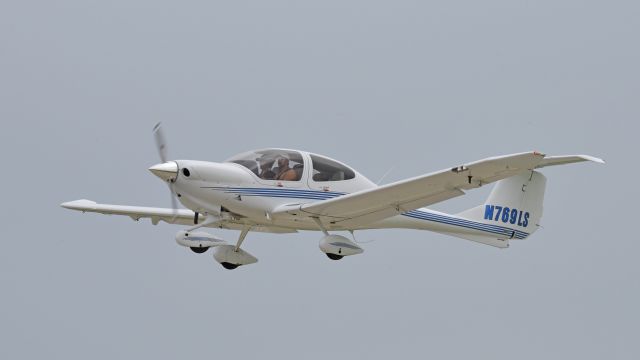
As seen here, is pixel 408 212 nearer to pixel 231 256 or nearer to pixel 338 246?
pixel 338 246

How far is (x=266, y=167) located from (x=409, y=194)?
111 inches

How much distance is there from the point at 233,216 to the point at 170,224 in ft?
13.0

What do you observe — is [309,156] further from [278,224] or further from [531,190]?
[531,190]

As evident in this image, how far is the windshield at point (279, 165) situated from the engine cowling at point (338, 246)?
139 centimetres

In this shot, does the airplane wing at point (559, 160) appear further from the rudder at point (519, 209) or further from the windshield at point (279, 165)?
the rudder at point (519, 209)

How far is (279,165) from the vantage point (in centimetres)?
2044

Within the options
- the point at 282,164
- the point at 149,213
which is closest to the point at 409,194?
the point at 282,164

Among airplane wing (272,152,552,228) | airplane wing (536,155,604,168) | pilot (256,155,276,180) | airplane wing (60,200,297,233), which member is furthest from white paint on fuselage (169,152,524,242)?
airplane wing (536,155,604,168)

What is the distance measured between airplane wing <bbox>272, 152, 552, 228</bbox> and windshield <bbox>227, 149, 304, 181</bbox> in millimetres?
591

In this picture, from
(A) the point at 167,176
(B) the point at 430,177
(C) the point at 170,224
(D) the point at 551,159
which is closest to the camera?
(D) the point at 551,159

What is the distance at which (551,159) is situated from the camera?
55.1ft

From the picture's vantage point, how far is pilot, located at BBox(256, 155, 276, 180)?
20328 millimetres

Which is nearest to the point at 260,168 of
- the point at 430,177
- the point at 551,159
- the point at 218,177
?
the point at 218,177

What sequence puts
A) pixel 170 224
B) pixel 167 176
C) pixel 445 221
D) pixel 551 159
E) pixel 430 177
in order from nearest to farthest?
pixel 551 159
pixel 430 177
pixel 167 176
pixel 445 221
pixel 170 224
